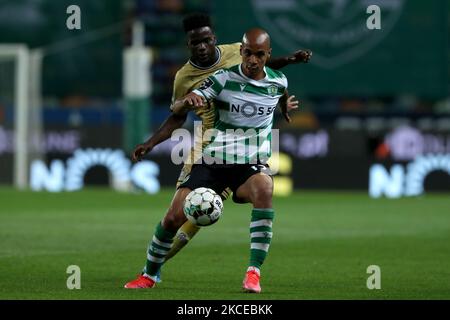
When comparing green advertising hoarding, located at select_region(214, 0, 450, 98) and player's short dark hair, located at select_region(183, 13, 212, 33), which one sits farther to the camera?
green advertising hoarding, located at select_region(214, 0, 450, 98)

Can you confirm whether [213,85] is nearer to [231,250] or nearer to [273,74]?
[273,74]

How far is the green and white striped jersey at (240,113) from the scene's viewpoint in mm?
11211

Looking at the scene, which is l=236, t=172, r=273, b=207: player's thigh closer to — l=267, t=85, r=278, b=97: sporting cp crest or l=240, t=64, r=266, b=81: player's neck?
l=267, t=85, r=278, b=97: sporting cp crest

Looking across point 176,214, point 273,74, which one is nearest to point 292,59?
point 273,74

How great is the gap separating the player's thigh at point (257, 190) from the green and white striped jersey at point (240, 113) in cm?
23

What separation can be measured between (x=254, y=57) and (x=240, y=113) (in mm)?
519

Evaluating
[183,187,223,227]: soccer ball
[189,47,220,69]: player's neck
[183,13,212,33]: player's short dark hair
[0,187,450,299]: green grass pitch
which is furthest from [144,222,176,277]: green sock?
[183,13,212,33]: player's short dark hair

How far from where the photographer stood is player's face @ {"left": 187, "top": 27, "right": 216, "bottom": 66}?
1169cm

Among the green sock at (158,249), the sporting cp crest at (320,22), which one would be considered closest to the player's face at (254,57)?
the green sock at (158,249)

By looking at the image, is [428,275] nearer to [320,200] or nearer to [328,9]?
[320,200]

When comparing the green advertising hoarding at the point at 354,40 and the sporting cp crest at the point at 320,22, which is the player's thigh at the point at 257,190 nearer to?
the green advertising hoarding at the point at 354,40

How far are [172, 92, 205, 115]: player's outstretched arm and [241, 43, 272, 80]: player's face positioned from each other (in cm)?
47
